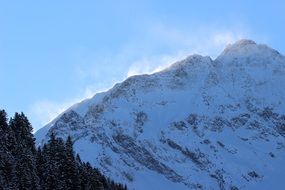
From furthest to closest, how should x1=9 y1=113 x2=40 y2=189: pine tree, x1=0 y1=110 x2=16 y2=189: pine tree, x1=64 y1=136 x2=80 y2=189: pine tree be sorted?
x1=64 y1=136 x2=80 y2=189: pine tree → x1=9 y1=113 x2=40 y2=189: pine tree → x1=0 y1=110 x2=16 y2=189: pine tree

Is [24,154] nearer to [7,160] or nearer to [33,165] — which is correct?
[33,165]

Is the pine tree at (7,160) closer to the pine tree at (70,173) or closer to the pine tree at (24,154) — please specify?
the pine tree at (24,154)

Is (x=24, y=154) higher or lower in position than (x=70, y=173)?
higher

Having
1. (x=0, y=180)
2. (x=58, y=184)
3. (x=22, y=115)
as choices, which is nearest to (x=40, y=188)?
(x=58, y=184)

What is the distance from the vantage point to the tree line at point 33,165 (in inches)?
2393

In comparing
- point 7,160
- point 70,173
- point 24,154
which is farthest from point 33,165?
point 7,160

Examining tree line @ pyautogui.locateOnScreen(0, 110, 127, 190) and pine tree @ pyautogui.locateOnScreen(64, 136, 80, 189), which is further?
pine tree @ pyautogui.locateOnScreen(64, 136, 80, 189)

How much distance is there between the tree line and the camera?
60.8 m

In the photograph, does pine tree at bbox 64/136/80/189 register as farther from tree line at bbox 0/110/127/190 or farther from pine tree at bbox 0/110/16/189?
pine tree at bbox 0/110/16/189

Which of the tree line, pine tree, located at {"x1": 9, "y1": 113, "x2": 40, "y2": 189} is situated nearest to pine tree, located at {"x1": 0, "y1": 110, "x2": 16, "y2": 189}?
the tree line

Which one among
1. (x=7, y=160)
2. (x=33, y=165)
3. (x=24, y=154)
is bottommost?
(x=7, y=160)

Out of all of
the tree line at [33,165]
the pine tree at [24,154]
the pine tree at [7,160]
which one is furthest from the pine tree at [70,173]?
the pine tree at [7,160]

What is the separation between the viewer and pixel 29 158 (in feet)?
217

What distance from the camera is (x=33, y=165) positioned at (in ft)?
217
